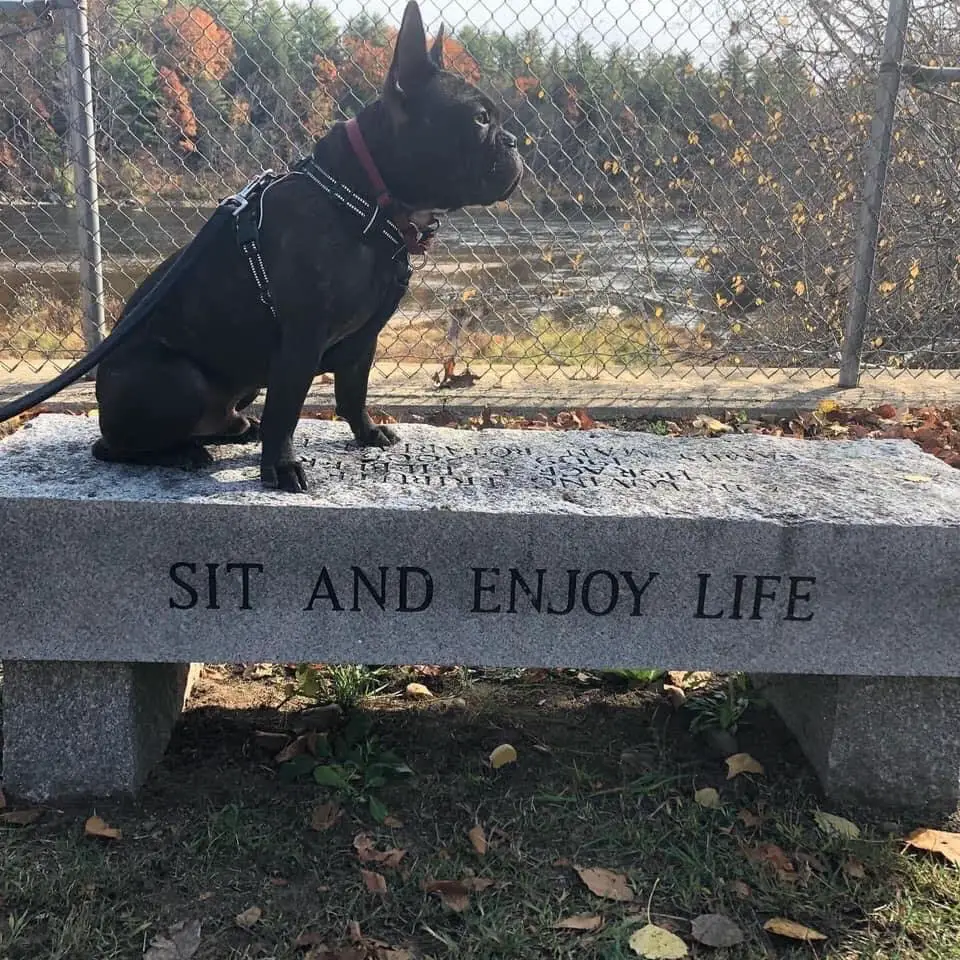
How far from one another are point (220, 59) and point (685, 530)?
4341mm

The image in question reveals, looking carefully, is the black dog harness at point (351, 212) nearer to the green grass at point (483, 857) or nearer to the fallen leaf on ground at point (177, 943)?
the green grass at point (483, 857)

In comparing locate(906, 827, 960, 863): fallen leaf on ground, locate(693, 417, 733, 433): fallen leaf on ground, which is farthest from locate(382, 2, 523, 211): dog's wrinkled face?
locate(693, 417, 733, 433): fallen leaf on ground

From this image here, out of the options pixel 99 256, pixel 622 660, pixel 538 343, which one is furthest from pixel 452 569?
pixel 538 343

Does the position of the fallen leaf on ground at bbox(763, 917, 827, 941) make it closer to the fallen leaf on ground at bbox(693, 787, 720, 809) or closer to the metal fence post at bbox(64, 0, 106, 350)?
the fallen leaf on ground at bbox(693, 787, 720, 809)

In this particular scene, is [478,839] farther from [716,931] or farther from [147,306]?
[147,306]

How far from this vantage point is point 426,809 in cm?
246

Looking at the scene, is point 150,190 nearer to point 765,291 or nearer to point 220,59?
point 220,59

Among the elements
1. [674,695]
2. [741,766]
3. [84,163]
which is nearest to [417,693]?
[674,695]

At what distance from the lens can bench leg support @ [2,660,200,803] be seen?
240 centimetres

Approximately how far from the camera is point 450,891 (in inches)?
84.6

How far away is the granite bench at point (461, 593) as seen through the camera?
2.30 metres

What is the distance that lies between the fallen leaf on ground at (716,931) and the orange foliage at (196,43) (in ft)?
15.4

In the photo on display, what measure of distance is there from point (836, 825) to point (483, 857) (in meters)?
0.89

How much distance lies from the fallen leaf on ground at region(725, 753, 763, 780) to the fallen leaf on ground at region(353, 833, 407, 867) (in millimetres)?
917
